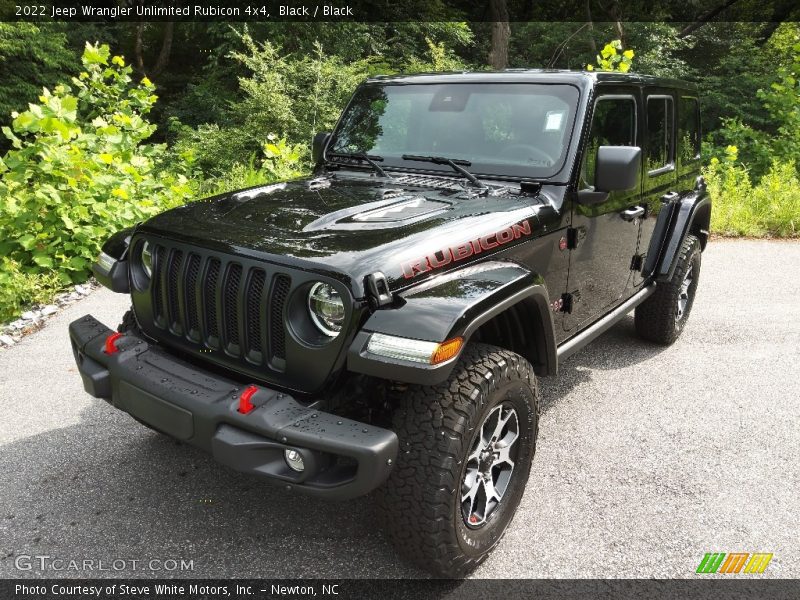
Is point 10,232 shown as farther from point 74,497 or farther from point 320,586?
point 320,586

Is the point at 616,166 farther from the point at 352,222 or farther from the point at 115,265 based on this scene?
the point at 115,265

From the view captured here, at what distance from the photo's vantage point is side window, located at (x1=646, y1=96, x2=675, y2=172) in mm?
3992

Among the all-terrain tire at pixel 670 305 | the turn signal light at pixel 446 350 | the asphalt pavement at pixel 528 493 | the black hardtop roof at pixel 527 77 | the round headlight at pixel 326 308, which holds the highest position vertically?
the black hardtop roof at pixel 527 77

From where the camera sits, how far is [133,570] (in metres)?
2.53

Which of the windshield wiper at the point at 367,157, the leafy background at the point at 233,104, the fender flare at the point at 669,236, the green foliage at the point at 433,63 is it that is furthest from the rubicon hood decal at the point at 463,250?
the green foliage at the point at 433,63

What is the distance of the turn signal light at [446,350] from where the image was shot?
2.08 meters

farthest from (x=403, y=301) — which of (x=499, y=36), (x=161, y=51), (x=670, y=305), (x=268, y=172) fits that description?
(x=161, y=51)

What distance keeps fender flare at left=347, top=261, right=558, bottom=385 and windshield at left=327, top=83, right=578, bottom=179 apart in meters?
0.80

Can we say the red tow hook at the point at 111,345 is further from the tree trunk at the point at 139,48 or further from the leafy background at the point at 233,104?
the tree trunk at the point at 139,48

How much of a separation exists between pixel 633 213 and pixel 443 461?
229 cm

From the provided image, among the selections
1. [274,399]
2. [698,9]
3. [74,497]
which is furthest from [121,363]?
[698,9]

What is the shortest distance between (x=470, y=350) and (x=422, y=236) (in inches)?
18.9

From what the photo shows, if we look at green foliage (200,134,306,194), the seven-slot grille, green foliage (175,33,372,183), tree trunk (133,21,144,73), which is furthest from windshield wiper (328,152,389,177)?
tree trunk (133,21,144,73)

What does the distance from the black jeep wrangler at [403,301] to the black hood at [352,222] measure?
1 centimetres
